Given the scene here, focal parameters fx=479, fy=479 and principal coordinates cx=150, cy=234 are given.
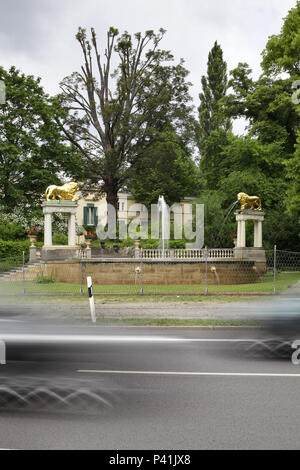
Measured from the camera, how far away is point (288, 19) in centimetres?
2747

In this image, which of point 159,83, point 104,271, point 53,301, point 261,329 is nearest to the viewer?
point 261,329

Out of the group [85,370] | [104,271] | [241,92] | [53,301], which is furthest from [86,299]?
[241,92]

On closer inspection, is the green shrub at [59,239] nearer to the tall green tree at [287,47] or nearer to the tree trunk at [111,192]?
the tree trunk at [111,192]

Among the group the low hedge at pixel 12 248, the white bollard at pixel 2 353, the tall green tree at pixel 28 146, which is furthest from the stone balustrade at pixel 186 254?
the white bollard at pixel 2 353

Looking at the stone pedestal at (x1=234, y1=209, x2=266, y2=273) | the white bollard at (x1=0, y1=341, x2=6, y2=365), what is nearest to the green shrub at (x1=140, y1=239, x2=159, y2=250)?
the stone pedestal at (x1=234, y1=209, x2=266, y2=273)

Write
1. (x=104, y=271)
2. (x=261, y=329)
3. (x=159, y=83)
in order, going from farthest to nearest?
(x=159, y=83)
(x=104, y=271)
(x=261, y=329)

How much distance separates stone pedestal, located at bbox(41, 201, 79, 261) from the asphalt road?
21170 mm

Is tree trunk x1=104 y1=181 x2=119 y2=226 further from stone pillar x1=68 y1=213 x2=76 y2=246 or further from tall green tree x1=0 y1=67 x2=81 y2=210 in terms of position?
stone pillar x1=68 y1=213 x2=76 y2=246

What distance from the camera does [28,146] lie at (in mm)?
36500

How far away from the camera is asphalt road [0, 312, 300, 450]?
4020mm

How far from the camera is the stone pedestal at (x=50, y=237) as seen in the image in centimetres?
2886

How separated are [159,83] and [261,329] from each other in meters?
38.0

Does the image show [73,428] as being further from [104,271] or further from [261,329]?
[104,271]

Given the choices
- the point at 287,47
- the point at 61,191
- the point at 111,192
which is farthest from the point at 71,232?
the point at 287,47
